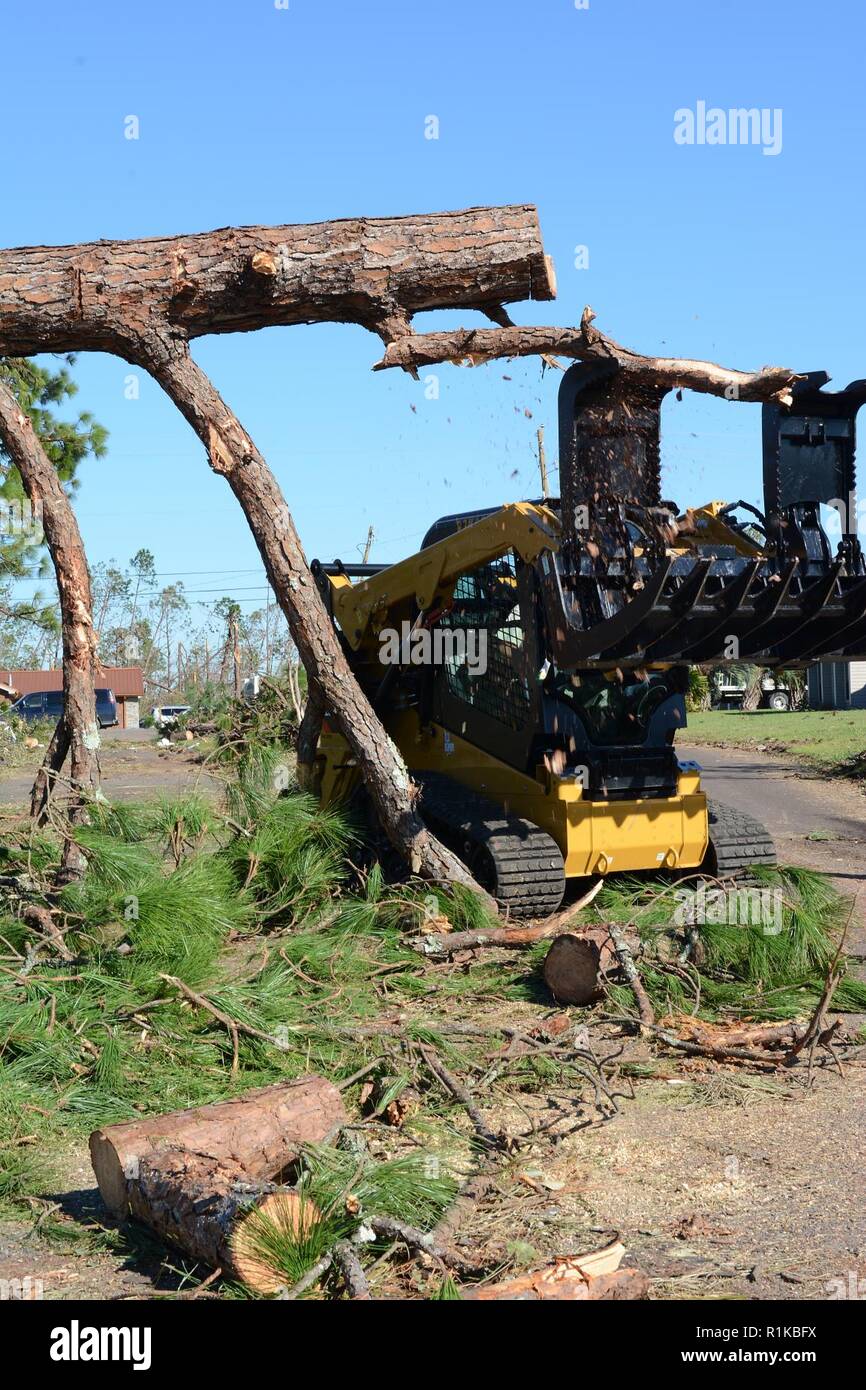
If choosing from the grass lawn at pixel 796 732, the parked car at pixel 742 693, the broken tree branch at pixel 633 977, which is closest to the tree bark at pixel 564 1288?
the broken tree branch at pixel 633 977

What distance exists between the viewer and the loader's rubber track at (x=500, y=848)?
329 inches

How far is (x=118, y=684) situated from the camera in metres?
62.4

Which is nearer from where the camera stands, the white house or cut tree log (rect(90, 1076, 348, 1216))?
cut tree log (rect(90, 1076, 348, 1216))

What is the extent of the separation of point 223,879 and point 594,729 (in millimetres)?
2668

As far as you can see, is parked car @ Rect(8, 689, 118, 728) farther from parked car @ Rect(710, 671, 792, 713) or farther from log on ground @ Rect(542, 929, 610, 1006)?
log on ground @ Rect(542, 929, 610, 1006)

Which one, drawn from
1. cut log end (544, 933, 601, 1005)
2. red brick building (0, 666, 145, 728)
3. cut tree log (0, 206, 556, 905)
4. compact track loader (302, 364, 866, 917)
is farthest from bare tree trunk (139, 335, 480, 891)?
red brick building (0, 666, 145, 728)

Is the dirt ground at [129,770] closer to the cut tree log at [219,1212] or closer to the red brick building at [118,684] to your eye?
the cut tree log at [219,1212]

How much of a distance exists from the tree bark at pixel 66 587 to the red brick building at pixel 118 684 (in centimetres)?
5102

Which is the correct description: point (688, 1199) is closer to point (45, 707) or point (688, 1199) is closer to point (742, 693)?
point (45, 707)

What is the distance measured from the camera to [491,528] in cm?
898

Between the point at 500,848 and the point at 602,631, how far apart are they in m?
1.77

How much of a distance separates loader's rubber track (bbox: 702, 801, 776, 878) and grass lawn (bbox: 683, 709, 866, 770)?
41.5 ft

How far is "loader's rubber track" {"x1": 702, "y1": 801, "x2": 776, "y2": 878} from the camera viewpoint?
29.5 feet
